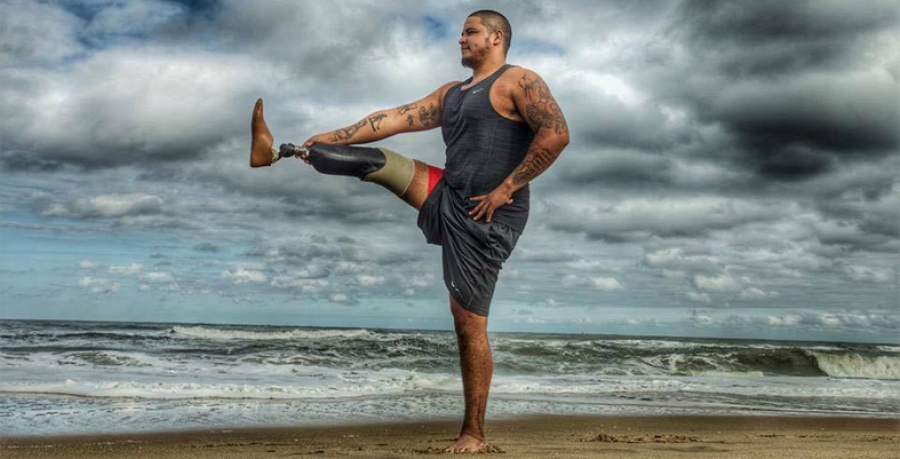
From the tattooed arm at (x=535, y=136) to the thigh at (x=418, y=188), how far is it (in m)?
0.31

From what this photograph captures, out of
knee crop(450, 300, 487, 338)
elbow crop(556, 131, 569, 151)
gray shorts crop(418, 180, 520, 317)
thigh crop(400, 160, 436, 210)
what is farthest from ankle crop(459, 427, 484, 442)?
elbow crop(556, 131, 569, 151)

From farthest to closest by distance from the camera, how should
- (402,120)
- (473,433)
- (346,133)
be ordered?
1. (402,120)
2. (346,133)
3. (473,433)

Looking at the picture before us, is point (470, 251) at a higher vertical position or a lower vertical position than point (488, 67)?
lower

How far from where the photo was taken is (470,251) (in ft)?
11.7

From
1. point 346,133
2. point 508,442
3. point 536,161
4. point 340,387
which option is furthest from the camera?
point 340,387

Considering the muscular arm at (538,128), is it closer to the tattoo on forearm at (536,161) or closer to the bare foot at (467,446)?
the tattoo on forearm at (536,161)

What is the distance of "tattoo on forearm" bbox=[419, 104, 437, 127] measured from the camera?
394 centimetres

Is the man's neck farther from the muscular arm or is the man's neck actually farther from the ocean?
the ocean

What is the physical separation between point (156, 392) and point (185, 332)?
1792 cm

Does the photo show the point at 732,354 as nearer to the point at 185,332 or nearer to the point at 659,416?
the point at 659,416

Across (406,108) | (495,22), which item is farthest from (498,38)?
(406,108)

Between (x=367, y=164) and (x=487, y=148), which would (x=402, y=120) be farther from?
(x=487, y=148)

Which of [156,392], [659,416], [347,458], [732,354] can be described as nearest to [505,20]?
[347,458]

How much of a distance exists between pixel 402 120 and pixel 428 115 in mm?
136
